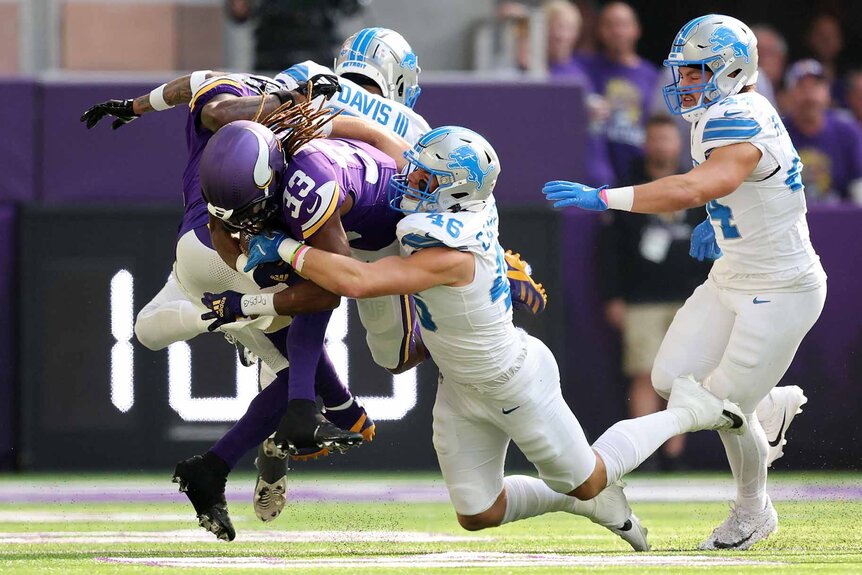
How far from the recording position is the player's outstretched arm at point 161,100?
601 centimetres

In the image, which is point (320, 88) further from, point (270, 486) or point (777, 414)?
point (777, 414)

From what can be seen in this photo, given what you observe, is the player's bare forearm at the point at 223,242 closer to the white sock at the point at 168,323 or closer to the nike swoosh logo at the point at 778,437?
the white sock at the point at 168,323

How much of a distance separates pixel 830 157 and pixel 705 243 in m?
3.86

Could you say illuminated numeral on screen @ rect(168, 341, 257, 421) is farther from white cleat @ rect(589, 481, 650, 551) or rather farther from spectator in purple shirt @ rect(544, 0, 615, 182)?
white cleat @ rect(589, 481, 650, 551)

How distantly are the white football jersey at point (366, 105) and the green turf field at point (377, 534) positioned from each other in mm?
1579

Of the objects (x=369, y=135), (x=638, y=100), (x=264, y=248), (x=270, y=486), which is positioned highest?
(x=369, y=135)

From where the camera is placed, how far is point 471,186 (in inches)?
208

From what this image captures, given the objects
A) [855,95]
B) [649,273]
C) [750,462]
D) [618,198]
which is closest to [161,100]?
[618,198]

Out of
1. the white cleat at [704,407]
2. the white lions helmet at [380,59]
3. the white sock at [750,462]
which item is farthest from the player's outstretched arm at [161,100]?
the white sock at [750,462]

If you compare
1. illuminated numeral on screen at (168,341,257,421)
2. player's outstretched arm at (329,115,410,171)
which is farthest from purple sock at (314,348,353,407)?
illuminated numeral on screen at (168,341,257,421)

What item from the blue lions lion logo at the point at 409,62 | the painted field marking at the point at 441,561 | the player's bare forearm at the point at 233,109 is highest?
the blue lions lion logo at the point at 409,62

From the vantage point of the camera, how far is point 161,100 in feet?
20.1

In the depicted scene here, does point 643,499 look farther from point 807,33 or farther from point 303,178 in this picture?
point 807,33

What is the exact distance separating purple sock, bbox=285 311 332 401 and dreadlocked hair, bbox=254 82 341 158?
585mm
